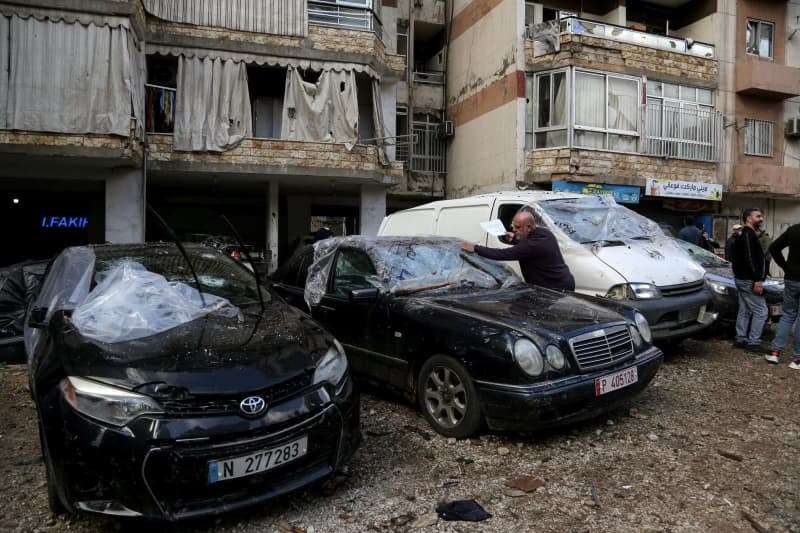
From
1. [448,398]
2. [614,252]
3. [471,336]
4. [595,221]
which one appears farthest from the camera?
[595,221]

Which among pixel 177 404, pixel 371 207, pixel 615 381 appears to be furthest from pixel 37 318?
pixel 371 207

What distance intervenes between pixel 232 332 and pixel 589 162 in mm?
13618

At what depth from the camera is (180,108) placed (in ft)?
42.1

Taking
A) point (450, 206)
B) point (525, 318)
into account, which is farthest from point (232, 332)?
point (450, 206)

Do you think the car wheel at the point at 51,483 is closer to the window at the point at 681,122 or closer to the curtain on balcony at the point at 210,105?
the curtain on balcony at the point at 210,105

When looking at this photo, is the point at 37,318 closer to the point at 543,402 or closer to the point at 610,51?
the point at 543,402

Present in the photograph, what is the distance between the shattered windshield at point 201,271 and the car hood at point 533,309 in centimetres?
143

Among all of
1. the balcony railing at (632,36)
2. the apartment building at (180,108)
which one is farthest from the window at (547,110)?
the apartment building at (180,108)

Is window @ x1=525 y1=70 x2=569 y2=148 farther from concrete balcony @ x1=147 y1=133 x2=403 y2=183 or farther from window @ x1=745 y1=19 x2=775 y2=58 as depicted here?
window @ x1=745 y1=19 x2=775 y2=58

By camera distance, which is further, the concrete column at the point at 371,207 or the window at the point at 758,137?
the window at the point at 758,137

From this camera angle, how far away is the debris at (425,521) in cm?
274

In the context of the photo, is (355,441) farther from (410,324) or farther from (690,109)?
(690,109)

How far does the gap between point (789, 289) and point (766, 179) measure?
13940 mm

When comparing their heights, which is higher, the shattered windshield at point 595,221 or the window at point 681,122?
the window at point 681,122
